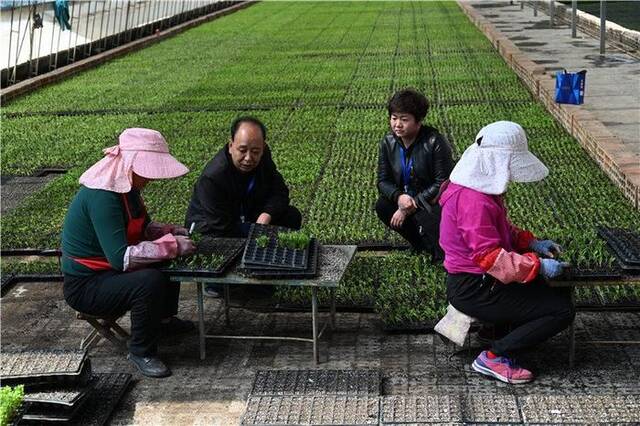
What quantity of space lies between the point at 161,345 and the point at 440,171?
2.06m

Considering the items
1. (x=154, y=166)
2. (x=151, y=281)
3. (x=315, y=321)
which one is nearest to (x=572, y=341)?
(x=315, y=321)

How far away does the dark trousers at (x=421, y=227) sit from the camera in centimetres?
654

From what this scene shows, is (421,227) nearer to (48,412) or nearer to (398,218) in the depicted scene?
(398,218)

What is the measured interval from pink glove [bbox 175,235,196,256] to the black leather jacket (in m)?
1.81

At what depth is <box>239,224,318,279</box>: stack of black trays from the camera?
4992 mm

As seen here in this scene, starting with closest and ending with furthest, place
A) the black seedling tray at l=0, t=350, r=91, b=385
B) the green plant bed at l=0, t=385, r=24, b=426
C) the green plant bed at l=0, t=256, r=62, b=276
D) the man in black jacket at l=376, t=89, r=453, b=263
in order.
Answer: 1. the green plant bed at l=0, t=385, r=24, b=426
2. the black seedling tray at l=0, t=350, r=91, b=385
3. the man in black jacket at l=376, t=89, r=453, b=263
4. the green plant bed at l=0, t=256, r=62, b=276

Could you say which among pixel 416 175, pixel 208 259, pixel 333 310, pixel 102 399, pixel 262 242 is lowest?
pixel 102 399

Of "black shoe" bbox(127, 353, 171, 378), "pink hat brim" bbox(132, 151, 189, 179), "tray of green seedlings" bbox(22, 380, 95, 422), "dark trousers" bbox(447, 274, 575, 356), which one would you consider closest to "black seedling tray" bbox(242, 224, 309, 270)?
"pink hat brim" bbox(132, 151, 189, 179)

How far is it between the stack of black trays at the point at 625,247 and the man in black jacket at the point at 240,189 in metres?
1.85

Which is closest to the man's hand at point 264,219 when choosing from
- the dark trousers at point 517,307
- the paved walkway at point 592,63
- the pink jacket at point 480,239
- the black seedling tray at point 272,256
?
the black seedling tray at point 272,256

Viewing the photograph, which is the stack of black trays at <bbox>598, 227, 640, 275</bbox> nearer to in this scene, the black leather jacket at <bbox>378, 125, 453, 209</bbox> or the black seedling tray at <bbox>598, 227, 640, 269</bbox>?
the black seedling tray at <bbox>598, 227, 640, 269</bbox>

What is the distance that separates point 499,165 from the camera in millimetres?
4809

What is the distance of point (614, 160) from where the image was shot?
8797 millimetres

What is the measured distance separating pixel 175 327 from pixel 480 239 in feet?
6.12
